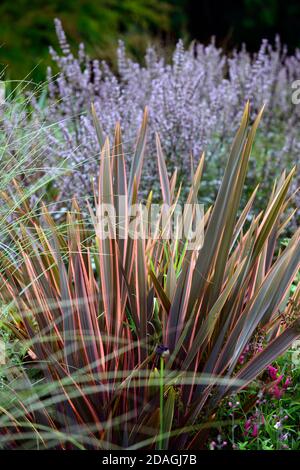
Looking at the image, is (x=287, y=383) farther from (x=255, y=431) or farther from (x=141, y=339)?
(x=141, y=339)

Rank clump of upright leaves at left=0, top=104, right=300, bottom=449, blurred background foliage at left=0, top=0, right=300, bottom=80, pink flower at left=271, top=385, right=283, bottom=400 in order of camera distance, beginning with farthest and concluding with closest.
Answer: blurred background foliage at left=0, top=0, right=300, bottom=80 → pink flower at left=271, top=385, right=283, bottom=400 → clump of upright leaves at left=0, top=104, right=300, bottom=449

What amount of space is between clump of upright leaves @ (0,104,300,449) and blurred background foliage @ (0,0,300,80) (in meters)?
4.53

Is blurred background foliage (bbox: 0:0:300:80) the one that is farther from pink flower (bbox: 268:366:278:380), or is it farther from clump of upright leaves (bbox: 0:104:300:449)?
pink flower (bbox: 268:366:278:380)

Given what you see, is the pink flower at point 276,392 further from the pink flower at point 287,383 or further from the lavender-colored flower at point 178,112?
the lavender-colored flower at point 178,112

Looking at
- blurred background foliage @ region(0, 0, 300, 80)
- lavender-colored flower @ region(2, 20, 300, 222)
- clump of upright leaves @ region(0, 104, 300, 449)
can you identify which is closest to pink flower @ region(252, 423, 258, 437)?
clump of upright leaves @ region(0, 104, 300, 449)

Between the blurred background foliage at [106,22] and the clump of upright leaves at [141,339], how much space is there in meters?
4.53

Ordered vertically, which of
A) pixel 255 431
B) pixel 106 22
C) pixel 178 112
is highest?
pixel 106 22

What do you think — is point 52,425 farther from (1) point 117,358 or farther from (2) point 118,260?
(2) point 118,260

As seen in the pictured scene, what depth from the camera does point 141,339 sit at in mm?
2006

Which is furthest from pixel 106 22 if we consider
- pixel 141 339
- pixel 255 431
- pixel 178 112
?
pixel 255 431

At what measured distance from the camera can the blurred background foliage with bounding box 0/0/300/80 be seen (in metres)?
7.70

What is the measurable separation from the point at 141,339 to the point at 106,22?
6983 millimetres

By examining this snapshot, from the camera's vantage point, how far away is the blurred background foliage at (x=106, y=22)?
7.70 meters
